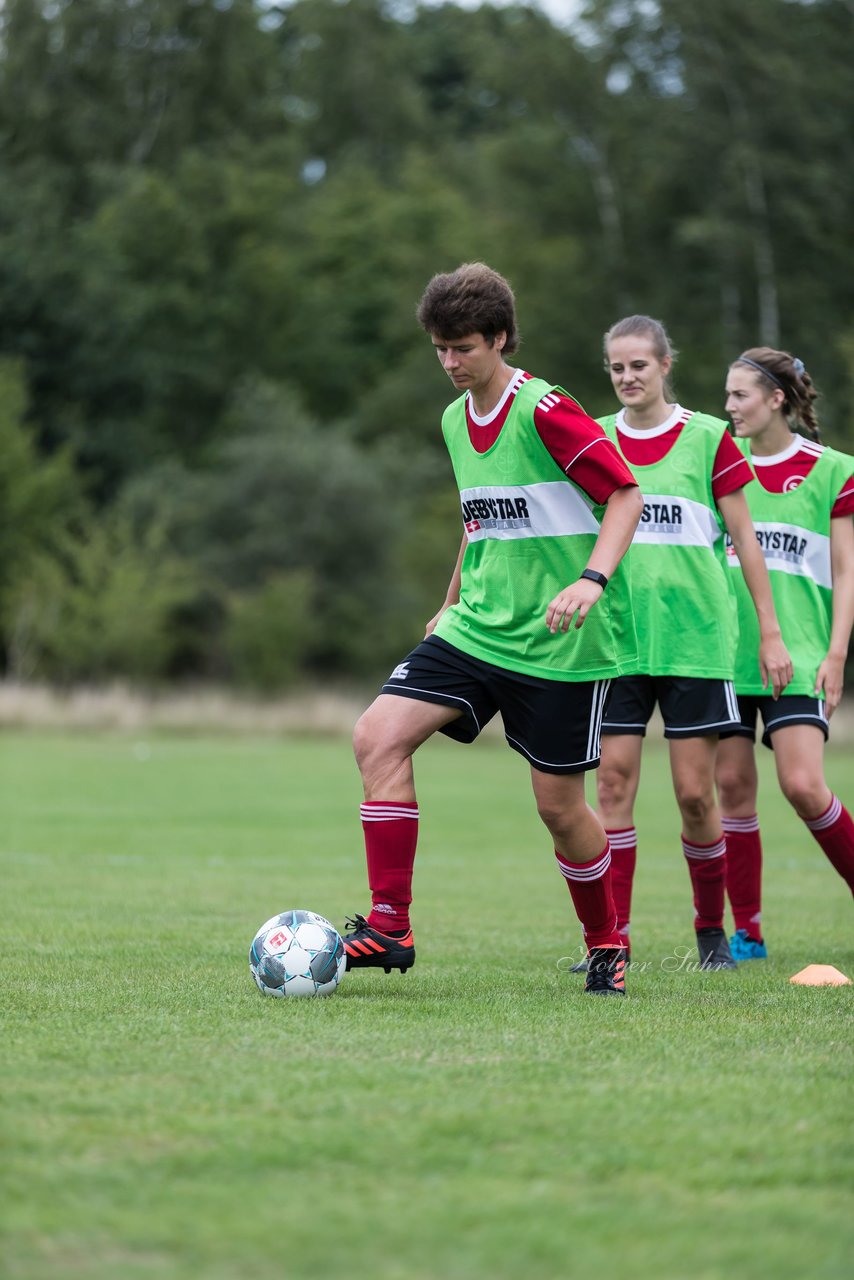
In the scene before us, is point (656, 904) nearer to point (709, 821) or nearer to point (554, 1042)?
point (709, 821)

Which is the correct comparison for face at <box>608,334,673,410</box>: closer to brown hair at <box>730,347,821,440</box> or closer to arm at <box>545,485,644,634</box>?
brown hair at <box>730,347,821,440</box>

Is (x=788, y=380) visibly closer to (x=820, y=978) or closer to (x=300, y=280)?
(x=820, y=978)

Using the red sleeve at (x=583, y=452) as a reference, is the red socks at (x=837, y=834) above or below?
below

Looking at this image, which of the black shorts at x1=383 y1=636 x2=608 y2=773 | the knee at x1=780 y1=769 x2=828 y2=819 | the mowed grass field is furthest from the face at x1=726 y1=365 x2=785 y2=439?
the mowed grass field

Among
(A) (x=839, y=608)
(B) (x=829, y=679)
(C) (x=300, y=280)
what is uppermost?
(C) (x=300, y=280)

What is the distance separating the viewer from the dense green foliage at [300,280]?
36844 millimetres

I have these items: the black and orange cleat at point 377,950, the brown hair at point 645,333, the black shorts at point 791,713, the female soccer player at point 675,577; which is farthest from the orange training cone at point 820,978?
the brown hair at point 645,333

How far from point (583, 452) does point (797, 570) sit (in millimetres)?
1961

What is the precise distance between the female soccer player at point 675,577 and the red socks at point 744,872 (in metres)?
0.54

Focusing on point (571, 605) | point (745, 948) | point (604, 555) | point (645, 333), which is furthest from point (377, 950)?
point (645, 333)

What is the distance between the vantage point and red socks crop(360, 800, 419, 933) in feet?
16.7

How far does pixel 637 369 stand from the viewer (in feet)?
20.3

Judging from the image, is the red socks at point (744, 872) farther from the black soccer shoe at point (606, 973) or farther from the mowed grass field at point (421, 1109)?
the black soccer shoe at point (606, 973)

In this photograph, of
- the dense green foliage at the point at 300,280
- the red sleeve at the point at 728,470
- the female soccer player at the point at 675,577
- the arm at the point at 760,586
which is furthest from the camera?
the dense green foliage at the point at 300,280
